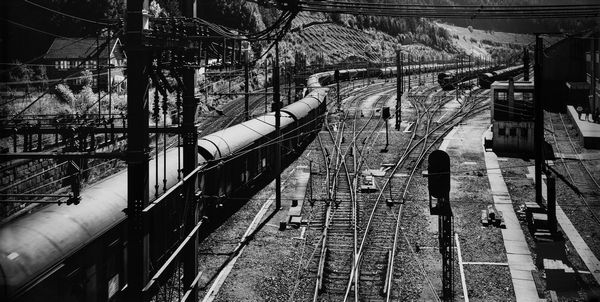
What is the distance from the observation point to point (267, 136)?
2483 cm

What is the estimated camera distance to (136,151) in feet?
26.0

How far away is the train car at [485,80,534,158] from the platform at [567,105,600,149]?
12.6ft

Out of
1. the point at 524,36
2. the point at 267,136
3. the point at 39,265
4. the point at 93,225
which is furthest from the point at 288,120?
the point at 524,36

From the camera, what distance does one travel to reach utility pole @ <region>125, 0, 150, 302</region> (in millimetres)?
7934

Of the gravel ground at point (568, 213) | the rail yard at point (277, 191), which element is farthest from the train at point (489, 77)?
the gravel ground at point (568, 213)

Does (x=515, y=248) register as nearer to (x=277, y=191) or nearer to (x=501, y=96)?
(x=277, y=191)

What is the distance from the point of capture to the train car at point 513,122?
31.5m

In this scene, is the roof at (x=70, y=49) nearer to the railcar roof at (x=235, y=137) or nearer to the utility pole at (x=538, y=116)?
the railcar roof at (x=235, y=137)

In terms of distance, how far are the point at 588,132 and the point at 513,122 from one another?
5.63m

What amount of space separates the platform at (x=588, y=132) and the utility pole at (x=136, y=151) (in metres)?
31.7

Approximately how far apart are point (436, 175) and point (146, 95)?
27.0ft

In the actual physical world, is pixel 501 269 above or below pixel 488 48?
below

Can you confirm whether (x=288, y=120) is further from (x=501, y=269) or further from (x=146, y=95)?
(x=146, y=95)

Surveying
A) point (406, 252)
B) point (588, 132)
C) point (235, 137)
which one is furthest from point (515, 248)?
point (588, 132)
